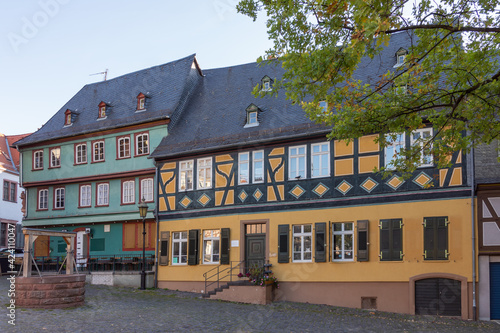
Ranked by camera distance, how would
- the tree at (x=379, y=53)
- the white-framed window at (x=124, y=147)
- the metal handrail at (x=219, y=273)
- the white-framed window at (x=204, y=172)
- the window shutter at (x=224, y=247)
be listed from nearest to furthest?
the tree at (x=379, y=53)
the metal handrail at (x=219, y=273)
the window shutter at (x=224, y=247)
the white-framed window at (x=204, y=172)
the white-framed window at (x=124, y=147)

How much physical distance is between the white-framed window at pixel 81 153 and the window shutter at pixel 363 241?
15514 mm

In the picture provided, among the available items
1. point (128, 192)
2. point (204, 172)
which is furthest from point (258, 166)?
point (128, 192)

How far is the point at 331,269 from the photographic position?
20500 millimetres

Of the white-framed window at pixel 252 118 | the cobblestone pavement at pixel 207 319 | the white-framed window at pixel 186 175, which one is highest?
the white-framed window at pixel 252 118

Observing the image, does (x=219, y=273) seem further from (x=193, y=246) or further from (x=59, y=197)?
(x=59, y=197)

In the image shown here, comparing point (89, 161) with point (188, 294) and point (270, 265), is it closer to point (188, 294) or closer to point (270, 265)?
point (188, 294)

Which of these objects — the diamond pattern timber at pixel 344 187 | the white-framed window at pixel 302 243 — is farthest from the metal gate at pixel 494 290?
the white-framed window at pixel 302 243

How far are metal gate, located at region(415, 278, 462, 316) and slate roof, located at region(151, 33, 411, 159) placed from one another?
6.25m

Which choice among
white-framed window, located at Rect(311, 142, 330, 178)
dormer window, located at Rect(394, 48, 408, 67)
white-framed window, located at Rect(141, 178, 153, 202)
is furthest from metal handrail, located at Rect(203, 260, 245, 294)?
dormer window, located at Rect(394, 48, 408, 67)

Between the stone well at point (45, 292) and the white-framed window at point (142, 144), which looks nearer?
the stone well at point (45, 292)

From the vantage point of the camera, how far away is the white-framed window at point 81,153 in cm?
2962

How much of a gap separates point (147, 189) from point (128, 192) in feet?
3.96

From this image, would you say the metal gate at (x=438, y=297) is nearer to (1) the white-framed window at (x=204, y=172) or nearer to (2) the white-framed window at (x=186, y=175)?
(1) the white-framed window at (x=204, y=172)

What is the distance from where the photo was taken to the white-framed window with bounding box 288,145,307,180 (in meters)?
21.7
